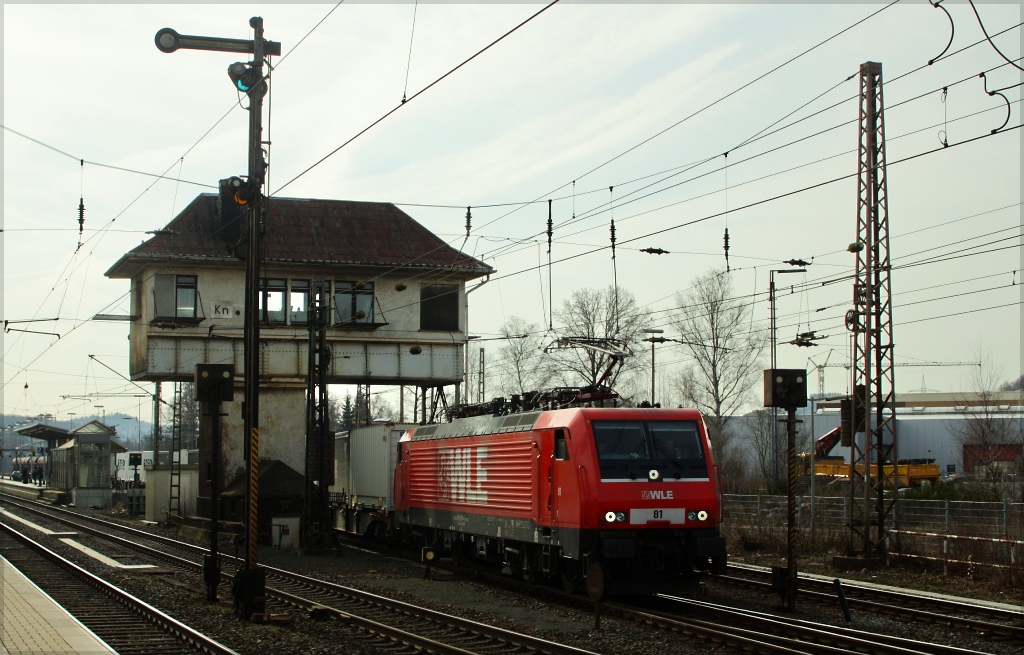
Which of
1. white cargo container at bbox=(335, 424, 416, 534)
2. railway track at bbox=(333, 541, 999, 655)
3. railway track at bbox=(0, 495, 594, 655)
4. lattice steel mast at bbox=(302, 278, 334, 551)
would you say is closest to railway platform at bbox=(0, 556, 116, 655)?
railway track at bbox=(0, 495, 594, 655)

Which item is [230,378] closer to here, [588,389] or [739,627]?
[588,389]

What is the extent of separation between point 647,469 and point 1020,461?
34210 millimetres

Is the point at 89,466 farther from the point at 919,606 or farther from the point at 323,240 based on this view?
the point at 919,606

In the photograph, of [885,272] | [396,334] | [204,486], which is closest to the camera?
[885,272]

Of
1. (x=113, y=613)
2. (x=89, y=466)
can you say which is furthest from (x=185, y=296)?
(x=113, y=613)

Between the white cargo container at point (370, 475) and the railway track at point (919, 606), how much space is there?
10.5 meters

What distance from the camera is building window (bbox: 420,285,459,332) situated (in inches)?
1683

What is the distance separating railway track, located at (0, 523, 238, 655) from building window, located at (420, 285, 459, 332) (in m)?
19.7

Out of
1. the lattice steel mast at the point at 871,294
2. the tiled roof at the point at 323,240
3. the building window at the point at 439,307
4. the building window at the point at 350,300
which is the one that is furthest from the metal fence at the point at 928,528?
the building window at the point at 350,300

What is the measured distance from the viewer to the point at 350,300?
138ft

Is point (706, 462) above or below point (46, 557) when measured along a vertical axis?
above

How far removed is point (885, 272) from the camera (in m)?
21.2

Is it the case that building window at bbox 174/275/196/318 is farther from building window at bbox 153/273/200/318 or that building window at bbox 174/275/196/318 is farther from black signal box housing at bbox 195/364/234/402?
black signal box housing at bbox 195/364/234/402

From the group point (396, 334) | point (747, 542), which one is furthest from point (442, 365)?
point (747, 542)
